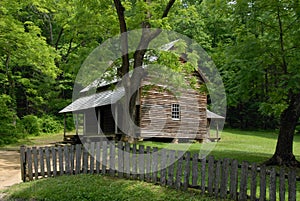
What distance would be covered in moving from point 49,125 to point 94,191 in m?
27.2

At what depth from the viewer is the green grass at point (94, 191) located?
8.77 metres

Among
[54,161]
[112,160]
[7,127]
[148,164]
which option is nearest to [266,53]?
[148,164]

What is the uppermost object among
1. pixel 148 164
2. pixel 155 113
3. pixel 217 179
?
pixel 155 113

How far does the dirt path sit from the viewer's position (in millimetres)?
11992

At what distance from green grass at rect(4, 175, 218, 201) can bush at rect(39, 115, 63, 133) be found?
2437cm

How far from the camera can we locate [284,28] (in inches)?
468

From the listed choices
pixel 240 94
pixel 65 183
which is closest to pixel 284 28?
pixel 240 94

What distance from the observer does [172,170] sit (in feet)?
30.5

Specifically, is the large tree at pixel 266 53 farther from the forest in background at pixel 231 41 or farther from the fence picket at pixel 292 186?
the fence picket at pixel 292 186

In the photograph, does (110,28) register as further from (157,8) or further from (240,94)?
(240,94)

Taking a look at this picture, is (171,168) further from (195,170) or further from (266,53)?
(266,53)

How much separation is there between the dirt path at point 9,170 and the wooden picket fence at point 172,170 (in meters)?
1.08

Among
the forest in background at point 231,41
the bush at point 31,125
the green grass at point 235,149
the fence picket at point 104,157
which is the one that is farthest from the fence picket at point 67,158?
the bush at point 31,125

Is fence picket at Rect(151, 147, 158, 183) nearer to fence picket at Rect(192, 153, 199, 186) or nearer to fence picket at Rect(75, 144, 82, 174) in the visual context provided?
fence picket at Rect(192, 153, 199, 186)
